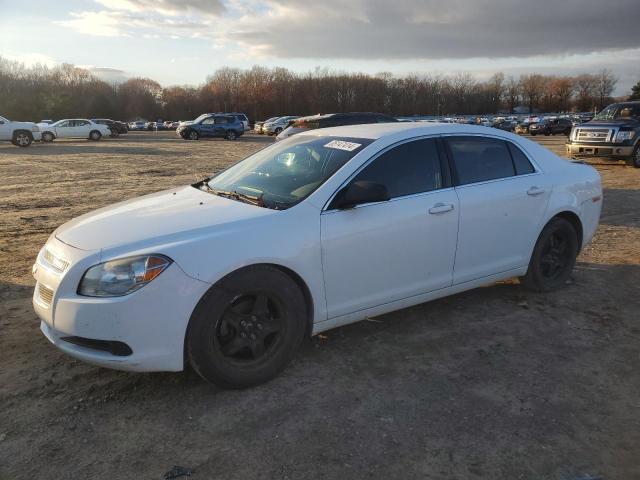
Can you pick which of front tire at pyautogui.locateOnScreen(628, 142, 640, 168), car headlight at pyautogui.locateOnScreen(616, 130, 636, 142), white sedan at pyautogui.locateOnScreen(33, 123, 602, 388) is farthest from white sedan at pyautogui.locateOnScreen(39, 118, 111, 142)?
white sedan at pyautogui.locateOnScreen(33, 123, 602, 388)

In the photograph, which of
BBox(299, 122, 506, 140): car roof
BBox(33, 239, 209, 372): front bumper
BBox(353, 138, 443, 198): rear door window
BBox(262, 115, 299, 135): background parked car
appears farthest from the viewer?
BBox(262, 115, 299, 135): background parked car

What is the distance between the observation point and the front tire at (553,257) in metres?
4.85

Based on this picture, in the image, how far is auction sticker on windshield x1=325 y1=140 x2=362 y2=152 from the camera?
395 cm

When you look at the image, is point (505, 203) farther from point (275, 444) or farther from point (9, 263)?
point (9, 263)

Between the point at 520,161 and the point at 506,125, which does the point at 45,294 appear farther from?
the point at 506,125

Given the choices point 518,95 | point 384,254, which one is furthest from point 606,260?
point 518,95

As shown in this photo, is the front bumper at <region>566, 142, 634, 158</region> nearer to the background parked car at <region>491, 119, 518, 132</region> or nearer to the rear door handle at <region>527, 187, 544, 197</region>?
the rear door handle at <region>527, 187, 544, 197</region>

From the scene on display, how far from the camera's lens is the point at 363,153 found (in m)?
3.83

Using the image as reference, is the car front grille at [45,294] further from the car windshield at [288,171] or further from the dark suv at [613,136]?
the dark suv at [613,136]

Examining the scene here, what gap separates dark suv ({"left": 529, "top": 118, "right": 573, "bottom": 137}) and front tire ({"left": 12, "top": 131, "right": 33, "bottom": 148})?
37.9 m

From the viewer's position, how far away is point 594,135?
50.1 ft

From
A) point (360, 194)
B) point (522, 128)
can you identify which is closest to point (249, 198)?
point (360, 194)

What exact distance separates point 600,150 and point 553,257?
11955 mm

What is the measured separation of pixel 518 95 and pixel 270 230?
149m
